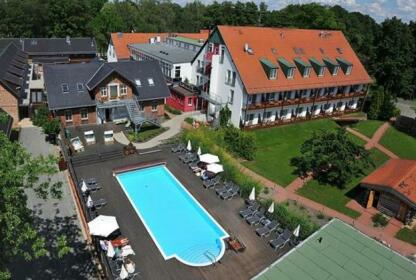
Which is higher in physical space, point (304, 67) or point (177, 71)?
point (304, 67)

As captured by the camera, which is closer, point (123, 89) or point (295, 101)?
point (123, 89)

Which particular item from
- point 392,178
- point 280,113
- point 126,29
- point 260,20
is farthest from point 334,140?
point 126,29

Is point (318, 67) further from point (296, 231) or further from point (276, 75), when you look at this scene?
point (296, 231)

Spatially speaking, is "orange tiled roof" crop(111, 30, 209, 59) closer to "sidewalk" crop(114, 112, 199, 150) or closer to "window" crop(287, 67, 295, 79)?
"sidewalk" crop(114, 112, 199, 150)

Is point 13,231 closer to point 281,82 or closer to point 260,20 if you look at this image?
point 281,82

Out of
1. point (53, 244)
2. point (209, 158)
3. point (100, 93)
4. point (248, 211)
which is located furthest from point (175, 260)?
point (100, 93)

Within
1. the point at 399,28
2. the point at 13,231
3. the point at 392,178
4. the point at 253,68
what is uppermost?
the point at 399,28

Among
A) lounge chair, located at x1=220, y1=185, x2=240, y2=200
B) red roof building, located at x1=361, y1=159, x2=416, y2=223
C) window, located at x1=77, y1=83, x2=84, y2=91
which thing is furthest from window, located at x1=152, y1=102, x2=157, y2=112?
red roof building, located at x1=361, y1=159, x2=416, y2=223
